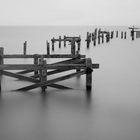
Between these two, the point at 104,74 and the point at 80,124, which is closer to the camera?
the point at 80,124

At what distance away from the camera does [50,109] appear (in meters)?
9.59

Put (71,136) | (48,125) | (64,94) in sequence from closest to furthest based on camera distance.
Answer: (71,136), (48,125), (64,94)

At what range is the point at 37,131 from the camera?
767 centimetres

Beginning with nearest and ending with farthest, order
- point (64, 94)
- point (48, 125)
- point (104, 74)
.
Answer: point (48, 125) < point (64, 94) < point (104, 74)

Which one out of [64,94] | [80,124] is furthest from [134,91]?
Answer: [80,124]

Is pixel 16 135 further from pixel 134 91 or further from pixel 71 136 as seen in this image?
pixel 134 91

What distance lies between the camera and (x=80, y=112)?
9203 millimetres

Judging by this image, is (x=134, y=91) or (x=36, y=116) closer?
(x=36, y=116)

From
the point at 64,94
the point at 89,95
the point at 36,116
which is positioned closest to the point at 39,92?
the point at 64,94

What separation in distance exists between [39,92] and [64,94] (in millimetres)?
914

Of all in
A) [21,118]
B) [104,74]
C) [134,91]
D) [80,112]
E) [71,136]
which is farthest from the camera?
[104,74]

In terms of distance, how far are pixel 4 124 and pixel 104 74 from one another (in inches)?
339

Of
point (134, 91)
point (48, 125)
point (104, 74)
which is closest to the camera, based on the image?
point (48, 125)

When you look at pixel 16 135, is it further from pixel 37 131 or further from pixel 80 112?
pixel 80 112
